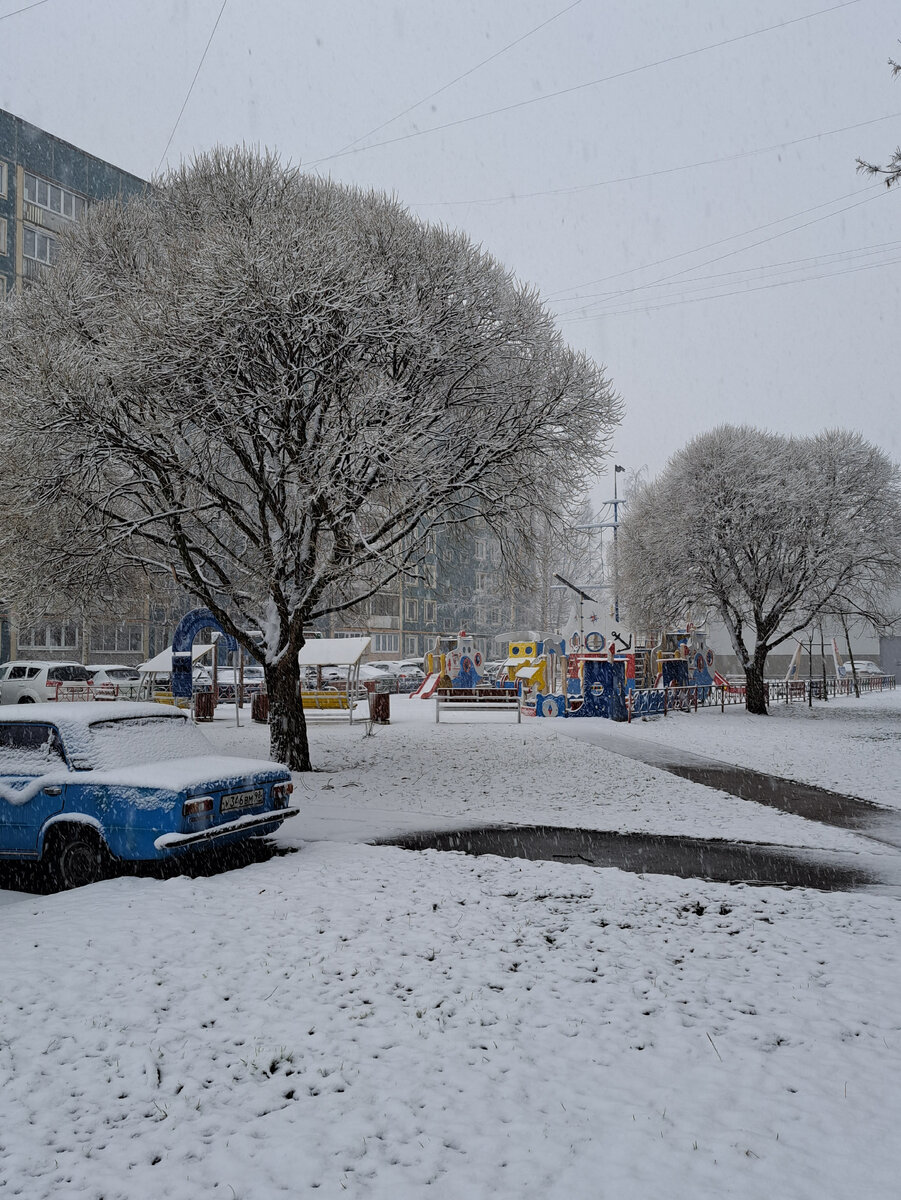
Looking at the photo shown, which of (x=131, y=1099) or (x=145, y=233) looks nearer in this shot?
(x=131, y=1099)

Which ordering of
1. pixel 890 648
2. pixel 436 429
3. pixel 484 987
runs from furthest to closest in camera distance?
1. pixel 890 648
2. pixel 436 429
3. pixel 484 987

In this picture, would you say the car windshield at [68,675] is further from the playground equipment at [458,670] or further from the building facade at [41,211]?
the building facade at [41,211]

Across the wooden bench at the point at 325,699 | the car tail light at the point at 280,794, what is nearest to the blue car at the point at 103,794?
the car tail light at the point at 280,794

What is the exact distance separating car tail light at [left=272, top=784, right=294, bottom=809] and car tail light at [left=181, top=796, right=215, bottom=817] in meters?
1.08

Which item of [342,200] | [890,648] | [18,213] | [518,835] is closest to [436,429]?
[342,200]

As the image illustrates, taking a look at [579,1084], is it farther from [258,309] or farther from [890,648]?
[890,648]

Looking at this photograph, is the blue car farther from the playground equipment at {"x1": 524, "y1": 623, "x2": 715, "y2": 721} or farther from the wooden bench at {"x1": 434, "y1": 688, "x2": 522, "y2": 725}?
the playground equipment at {"x1": 524, "y1": 623, "x2": 715, "y2": 721}

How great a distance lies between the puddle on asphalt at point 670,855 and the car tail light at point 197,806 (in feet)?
7.60

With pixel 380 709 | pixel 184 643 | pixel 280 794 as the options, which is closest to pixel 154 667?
pixel 380 709

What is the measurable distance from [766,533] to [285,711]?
68.5 feet

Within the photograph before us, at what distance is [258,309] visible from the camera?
475 inches

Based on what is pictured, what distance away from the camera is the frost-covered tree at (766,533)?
2992 centimetres

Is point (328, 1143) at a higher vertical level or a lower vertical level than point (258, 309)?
lower

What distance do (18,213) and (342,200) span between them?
4116 centimetres
